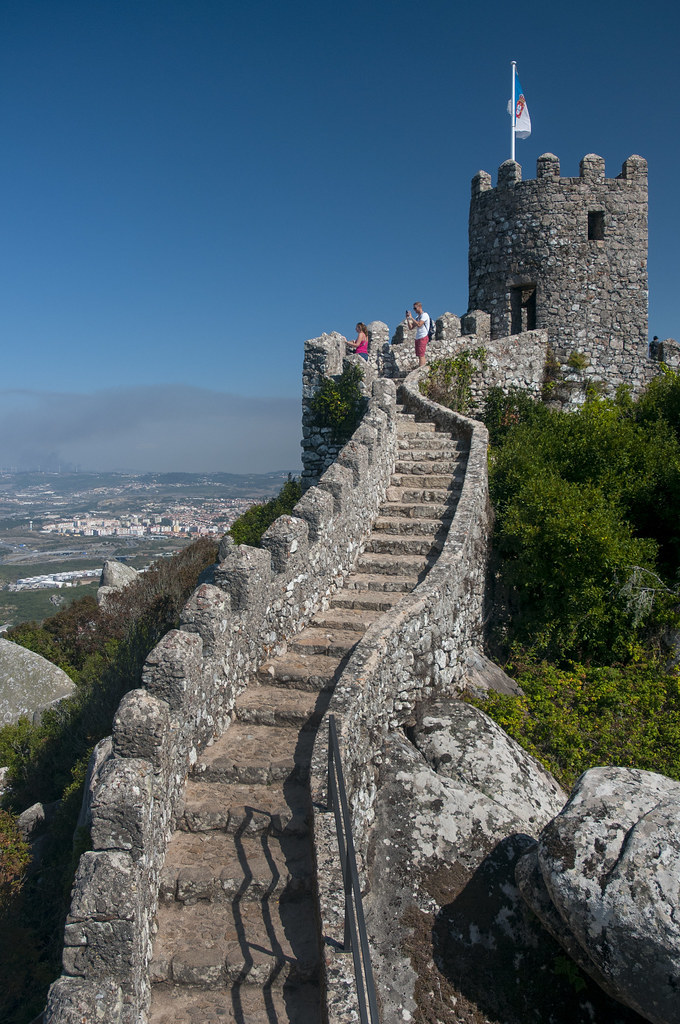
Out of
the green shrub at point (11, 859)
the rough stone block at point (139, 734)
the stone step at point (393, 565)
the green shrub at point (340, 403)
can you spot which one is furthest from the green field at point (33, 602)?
the rough stone block at point (139, 734)

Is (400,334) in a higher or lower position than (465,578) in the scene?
higher

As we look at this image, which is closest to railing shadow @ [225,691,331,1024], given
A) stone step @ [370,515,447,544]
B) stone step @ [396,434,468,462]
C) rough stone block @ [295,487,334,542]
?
rough stone block @ [295,487,334,542]

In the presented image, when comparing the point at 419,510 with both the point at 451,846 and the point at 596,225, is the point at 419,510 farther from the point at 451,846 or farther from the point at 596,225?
the point at 596,225

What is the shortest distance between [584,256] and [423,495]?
10381mm

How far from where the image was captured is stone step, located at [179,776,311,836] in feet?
16.1

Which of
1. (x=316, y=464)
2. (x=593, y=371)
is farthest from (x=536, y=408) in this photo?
(x=316, y=464)

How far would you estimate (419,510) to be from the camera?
10000 mm

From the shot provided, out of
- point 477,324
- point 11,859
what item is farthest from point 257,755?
point 477,324

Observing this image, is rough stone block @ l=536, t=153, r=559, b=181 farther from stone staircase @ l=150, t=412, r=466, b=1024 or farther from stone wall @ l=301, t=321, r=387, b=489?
stone staircase @ l=150, t=412, r=466, b=1024

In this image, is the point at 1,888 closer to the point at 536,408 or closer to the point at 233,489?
the point at 536,408

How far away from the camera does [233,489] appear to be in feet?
266

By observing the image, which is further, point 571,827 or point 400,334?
point 400,334

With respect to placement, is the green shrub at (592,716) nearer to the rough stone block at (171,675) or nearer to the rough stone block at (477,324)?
the rough stone block at (171,675)

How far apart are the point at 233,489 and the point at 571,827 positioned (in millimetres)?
77956
